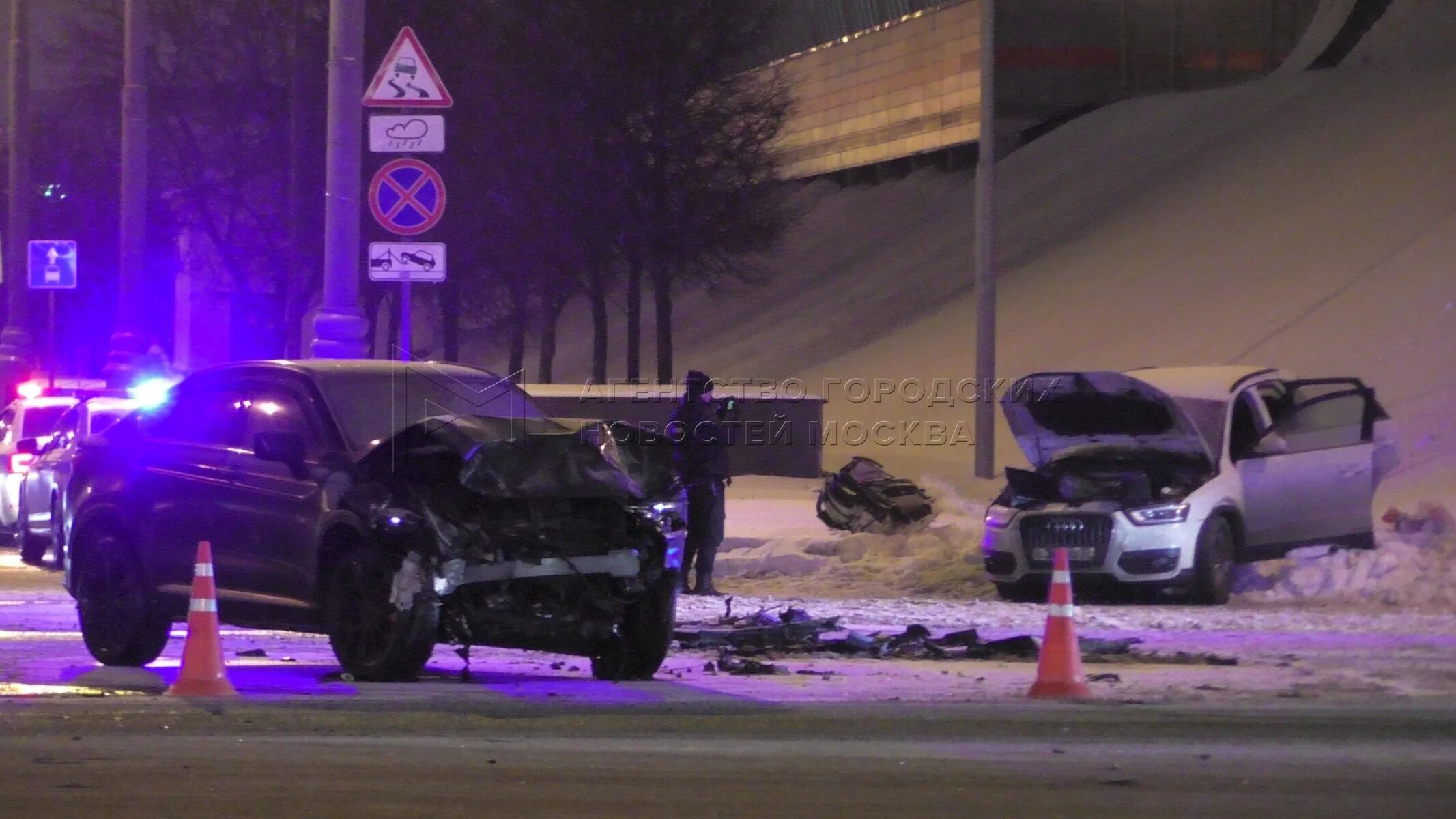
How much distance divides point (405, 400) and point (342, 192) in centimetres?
539

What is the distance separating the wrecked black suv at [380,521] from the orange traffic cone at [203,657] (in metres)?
0.49

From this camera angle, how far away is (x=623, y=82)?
36250 millimetres

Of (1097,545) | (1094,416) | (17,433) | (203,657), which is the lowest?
(203,657)

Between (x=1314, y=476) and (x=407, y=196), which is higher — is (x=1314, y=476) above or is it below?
below

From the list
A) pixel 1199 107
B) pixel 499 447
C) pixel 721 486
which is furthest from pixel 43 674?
pixel 1199 107

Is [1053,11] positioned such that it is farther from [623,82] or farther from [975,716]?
[975,716]

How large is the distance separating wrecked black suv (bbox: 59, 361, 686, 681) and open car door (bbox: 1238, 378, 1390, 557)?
239 inches

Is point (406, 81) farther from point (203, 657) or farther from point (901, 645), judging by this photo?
point (203, 657)

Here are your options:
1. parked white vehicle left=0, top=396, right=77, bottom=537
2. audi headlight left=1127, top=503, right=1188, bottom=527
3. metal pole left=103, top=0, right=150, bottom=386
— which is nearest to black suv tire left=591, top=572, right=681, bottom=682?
audi headlight left=1127, top=503, right=1188, bottom=527

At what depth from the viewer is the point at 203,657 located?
352 inches

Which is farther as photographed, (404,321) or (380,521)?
(404,321)

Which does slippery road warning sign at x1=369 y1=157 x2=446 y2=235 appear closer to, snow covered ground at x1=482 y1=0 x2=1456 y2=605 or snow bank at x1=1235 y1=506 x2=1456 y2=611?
snow covered ground at x1=482 y1=0 x2=1456 y2=605

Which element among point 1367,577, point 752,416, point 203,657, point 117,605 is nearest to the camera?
point 203,657

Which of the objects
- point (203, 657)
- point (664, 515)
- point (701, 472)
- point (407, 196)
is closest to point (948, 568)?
point (701, 472)
